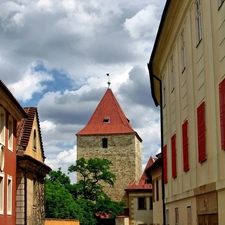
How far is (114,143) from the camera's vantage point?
3536 inches

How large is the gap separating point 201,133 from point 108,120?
7833 cm

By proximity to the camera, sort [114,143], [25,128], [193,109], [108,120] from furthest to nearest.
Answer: [108,120], [114,143], [25,128], [193,109]

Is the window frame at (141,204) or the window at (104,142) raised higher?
the window at (104,142)

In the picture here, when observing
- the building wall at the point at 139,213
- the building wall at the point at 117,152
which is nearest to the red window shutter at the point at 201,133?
the building wall at the point at 139,213

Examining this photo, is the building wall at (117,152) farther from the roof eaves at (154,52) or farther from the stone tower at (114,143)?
the roof eaves at (154,52)

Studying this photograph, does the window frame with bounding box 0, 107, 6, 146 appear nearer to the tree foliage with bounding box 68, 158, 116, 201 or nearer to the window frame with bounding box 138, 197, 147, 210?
the window frame with bounding box 138, 197, 147, 210

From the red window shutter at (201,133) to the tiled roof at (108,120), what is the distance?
76.3m

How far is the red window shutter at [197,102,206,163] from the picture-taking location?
13.0 metres

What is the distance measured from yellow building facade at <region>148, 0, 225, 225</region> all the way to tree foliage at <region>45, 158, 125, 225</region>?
3504 cm

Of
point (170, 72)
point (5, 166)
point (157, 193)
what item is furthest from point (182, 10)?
point (157, 193)

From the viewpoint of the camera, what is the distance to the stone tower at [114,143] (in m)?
87.7

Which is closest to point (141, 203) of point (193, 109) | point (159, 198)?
point (159, 198)

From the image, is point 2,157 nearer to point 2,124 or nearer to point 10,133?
point 2,124

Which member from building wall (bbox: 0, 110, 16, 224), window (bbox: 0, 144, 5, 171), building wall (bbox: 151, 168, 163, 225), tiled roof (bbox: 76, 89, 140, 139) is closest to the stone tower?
tiled roof (bbox: 76, 89, 140, 139)
